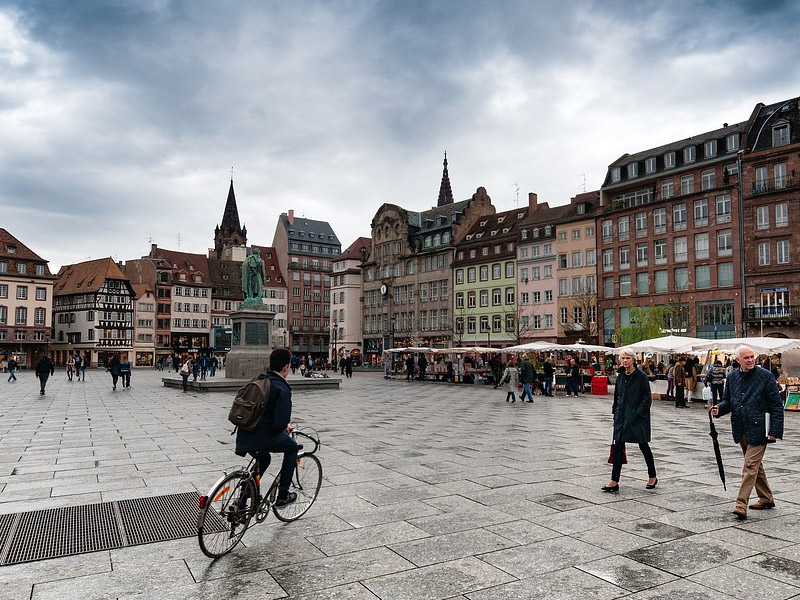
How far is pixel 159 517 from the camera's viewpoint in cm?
720

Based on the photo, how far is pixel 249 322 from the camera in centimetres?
2969

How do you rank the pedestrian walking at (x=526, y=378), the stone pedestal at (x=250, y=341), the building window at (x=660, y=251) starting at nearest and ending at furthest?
the pedestrian walking at (x=526, y=378) < the stone pedestal at (x=250, y=341) < the building window at (x=660, y=251)

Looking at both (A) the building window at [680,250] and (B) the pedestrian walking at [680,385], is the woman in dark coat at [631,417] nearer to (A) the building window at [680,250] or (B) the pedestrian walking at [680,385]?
(B) the pedestrian walking at [680,385]

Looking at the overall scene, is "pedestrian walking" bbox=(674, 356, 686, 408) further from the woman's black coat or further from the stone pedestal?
the woman's black coat

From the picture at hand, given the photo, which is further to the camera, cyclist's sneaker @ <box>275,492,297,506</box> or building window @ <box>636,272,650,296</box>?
building window @ <box>636,272,650,296</box>

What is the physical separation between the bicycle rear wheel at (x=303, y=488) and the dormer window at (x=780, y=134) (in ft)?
171

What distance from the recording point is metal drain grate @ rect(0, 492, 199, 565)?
6.09m

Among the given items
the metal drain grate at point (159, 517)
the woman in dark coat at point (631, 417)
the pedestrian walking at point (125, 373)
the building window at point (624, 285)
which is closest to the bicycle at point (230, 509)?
the metal drain grate at point (159, 517)

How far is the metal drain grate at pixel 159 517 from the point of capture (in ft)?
21.5

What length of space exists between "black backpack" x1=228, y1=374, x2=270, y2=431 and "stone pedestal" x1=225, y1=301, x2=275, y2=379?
2384 cm

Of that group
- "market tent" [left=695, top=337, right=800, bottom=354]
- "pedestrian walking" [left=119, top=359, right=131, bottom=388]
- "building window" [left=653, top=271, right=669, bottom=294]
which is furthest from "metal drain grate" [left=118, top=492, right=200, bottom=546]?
"building window" [left=653, top=271, right=669, bottom=294]

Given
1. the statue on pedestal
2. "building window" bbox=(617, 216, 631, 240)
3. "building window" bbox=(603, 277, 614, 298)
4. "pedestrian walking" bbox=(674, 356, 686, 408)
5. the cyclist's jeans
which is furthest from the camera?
"building window" bbox=(603, 277, 614, 298)

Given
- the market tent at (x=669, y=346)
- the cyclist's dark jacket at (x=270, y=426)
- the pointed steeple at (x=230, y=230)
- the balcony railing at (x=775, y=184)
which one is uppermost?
the pointed steeple at (x=230, y=230)

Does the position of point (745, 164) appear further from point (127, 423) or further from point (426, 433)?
point (127, 423)
